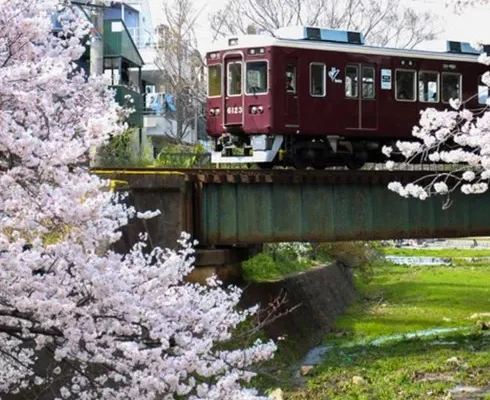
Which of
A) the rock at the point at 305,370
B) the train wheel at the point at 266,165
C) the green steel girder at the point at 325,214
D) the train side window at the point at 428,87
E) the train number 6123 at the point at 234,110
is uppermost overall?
the train side window at the point at 428,87

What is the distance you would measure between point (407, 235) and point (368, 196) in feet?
4.14

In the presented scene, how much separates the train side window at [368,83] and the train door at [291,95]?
1791mm

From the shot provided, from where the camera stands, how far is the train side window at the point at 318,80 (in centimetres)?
2094

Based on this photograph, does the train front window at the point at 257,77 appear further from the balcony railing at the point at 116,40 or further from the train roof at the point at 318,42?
the balcony railing at the point at 116,40

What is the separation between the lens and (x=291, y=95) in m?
20.6

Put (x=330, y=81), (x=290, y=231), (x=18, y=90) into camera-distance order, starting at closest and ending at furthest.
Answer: (x=18, y=90)
(x=290, y=231)
(x=330, y=81)

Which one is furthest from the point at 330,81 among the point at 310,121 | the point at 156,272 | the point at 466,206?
the point at 156,272

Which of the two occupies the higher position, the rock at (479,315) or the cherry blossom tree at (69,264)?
the cherry blossom tree at (69,264)

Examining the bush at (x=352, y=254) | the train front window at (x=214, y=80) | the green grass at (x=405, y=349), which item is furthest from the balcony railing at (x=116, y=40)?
the train front window at (x=214, y=80)

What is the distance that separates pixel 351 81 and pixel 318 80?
876 mm

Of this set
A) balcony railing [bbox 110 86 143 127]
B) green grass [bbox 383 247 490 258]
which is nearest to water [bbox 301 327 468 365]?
balcony railing [bbox 110 86 143 127]

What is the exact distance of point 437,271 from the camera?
42438 mm

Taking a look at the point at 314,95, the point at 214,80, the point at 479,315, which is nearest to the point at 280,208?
the point at 314,95

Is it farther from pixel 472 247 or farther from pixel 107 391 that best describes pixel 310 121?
pixel 472 247
